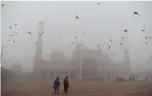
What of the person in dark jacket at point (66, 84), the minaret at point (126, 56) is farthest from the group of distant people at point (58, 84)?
the minaret at point (126, 56)

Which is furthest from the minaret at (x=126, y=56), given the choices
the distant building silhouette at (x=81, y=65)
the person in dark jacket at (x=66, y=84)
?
the person in dark jacket at (x=66, y=84)

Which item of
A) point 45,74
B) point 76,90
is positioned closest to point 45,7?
point 45,74

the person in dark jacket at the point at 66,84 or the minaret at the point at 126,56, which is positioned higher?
the minaret at the point at 126,56

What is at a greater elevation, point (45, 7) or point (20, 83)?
point (45, 7)

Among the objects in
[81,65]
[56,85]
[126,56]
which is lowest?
[56,85]

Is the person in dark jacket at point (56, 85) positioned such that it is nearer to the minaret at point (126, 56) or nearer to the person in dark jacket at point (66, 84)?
the person in dark jacket at point (66, 84)

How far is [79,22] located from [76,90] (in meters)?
0.80

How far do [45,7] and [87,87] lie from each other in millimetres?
1075

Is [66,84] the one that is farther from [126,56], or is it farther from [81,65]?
[126,56]

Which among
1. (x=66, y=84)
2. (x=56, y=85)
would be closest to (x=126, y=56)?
(x=66, y=84)

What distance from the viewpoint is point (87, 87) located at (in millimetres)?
3039

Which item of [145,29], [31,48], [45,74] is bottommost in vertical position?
[45,74]

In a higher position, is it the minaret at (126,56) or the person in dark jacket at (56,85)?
the minaret at (126,56)

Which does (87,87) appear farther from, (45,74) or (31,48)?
(31,48)
